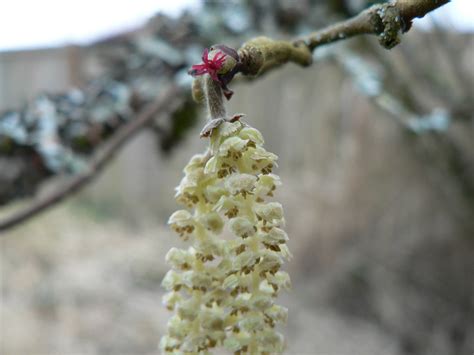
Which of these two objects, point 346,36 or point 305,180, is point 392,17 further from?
point 305,180

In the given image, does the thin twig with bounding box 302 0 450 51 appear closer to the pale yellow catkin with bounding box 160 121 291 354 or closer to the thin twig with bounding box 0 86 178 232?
the pale yellow catkin with bounding box 160 121 291 354

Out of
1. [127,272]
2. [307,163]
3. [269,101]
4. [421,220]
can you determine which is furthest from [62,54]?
[421,220]

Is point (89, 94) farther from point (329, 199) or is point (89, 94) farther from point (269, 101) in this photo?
point (269, 101)

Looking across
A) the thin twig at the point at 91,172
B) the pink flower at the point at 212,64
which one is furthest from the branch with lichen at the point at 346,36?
the thin twig at the point at 91,172

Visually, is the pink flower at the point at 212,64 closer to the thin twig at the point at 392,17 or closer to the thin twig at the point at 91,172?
the thin twig at the point at 392,17

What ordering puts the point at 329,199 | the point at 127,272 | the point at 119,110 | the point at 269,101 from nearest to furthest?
the point at 119,110
the point at 329,199
the point at 127,272
the point at 269,101

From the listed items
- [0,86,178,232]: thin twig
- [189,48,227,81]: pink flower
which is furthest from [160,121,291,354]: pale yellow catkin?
[0,86,178,232]: thin twig

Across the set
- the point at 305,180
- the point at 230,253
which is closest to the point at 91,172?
the point at 230,253

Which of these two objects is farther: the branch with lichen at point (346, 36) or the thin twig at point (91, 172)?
the thin twig at point (91, 172)
